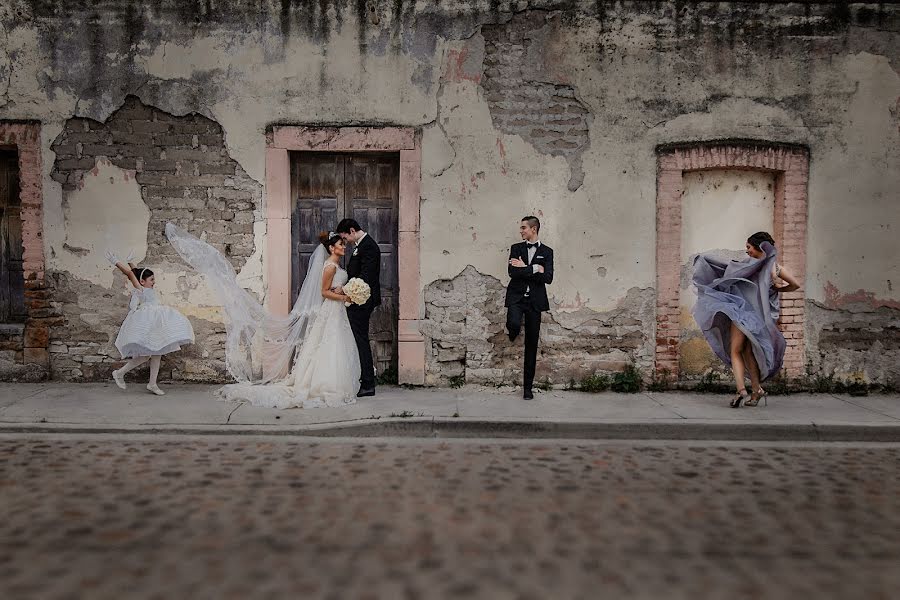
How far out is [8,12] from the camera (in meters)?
8.06

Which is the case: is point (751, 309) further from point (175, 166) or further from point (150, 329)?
point (175, 166)

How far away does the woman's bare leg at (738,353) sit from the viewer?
23.8 feet

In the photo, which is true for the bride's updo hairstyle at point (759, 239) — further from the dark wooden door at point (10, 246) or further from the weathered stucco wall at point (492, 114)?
the dark wooden door at point (10, 246)

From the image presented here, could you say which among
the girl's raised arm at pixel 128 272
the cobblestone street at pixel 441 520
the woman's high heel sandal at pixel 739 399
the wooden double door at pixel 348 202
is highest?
the wooden double door at pixel 348 202

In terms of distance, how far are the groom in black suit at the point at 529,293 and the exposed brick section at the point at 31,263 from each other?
17.2 ft

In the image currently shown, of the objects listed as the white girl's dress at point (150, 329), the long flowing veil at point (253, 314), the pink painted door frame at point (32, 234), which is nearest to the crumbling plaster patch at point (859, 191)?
the long flowing veil at point (253, 314)

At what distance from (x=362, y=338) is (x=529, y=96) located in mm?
3313

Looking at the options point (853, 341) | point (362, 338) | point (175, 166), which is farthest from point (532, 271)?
point (175, 166)

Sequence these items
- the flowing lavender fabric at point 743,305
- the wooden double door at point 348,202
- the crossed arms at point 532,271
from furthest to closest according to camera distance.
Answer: the wooden double door at point 348,202 < the crossed arms at point 532,271 < the flowing lavender fabric at point 743,305

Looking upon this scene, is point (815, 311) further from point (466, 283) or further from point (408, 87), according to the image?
point (408, 87)

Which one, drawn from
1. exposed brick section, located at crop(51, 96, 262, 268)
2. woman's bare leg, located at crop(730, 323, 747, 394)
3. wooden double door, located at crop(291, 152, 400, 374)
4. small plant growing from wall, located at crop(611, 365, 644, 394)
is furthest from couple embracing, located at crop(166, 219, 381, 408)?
woman's bare leg, located at crop(730, 323, 747, 394)

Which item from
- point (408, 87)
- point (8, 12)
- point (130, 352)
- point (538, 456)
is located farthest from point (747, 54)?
point (8, 12)

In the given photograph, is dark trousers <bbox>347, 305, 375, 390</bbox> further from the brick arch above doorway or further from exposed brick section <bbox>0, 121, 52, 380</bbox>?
exposed brick section <bbox>0, 121, 52, 380</bbox>

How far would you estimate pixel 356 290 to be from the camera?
734cm
